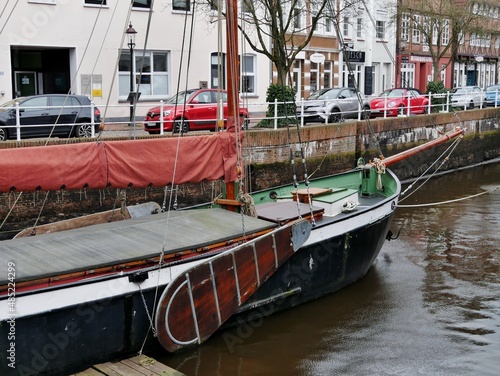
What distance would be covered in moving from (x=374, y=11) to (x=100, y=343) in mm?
36433

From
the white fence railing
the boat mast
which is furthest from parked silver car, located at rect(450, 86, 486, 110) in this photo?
the boat mast

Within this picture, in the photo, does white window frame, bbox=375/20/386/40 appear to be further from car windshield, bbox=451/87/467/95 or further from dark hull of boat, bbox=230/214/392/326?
dark hull of boat, bbox=230/214/392/326

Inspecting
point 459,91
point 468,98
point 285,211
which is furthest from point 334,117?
point 285,211

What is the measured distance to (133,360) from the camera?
8938 mm

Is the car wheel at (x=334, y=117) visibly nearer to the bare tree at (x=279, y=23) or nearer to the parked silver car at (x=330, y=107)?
the parked silver car at (x=330, y=107)

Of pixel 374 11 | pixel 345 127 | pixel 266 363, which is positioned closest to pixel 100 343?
pixel 266 363

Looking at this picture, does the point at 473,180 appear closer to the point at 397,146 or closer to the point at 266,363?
the point at 397,146

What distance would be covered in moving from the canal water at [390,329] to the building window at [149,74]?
14803mm

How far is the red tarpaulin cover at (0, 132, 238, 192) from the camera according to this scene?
927 centimetres

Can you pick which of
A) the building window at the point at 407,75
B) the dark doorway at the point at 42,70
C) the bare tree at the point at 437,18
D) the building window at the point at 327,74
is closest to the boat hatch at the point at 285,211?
the dark doorway at the point at 42,70

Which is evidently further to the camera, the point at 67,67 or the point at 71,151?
the point at 67,67

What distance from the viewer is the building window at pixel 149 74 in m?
27.5

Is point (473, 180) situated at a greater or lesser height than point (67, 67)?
lesser

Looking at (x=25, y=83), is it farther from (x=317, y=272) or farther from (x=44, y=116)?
(x=317, y=272)
